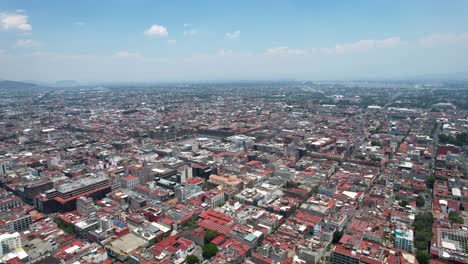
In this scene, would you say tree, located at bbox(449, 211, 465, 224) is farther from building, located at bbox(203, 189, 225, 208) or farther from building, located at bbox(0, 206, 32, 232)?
building, located at bbox(0, 206, 32, 232)

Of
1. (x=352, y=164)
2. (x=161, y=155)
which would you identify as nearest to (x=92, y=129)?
(x=161, y=155)

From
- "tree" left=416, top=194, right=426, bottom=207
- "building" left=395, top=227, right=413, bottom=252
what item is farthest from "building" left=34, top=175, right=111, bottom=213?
"tree" left=416, top=194, right=426, bottom=207

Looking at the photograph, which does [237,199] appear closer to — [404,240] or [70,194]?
[404,240]

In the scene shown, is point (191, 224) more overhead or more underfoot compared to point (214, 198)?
more underfoot

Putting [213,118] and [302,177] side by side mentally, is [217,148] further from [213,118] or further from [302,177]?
[213,118]

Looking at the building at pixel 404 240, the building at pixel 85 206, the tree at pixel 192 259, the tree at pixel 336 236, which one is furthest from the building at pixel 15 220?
the building at pixel 404 240

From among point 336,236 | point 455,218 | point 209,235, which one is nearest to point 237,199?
point 209,235
